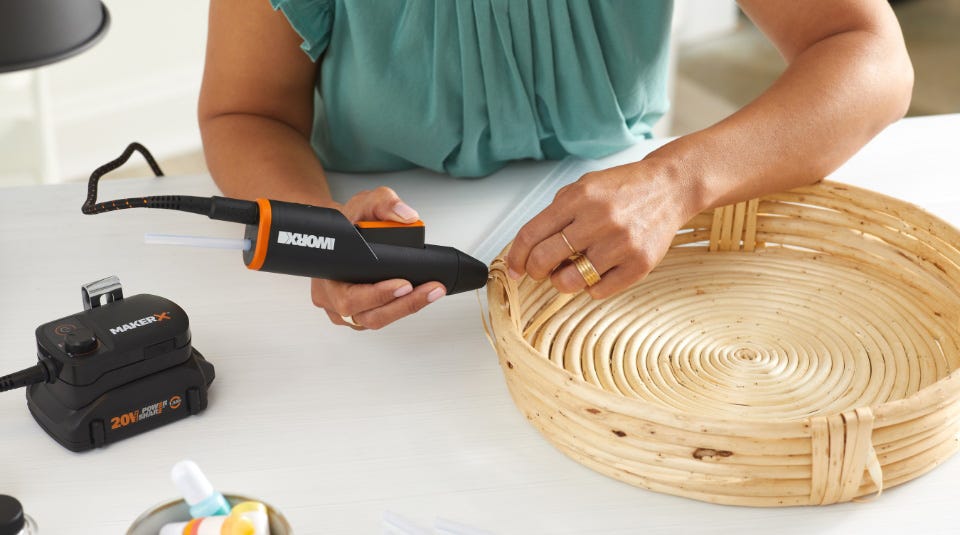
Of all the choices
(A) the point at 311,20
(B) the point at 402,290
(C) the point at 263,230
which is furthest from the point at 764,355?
(A) the point at 311,20

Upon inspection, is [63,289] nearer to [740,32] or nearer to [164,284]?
[164,284]

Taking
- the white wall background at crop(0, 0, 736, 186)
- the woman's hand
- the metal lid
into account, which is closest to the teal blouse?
the woman's hand

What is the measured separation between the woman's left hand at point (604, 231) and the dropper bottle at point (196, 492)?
0.28 metres

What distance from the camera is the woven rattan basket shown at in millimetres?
573

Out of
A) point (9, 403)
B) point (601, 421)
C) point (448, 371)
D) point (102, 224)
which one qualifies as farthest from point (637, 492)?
point (102, 224)

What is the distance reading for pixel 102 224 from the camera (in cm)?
92

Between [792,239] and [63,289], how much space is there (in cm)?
58

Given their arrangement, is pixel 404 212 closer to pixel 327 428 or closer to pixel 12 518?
pixel 327 428

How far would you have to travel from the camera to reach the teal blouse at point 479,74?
912 millimetres

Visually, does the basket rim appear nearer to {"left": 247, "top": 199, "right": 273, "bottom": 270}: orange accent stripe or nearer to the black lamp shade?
{"left": 247, "top": 199, "right": 273, "bottom": 270}: orange accent stripe

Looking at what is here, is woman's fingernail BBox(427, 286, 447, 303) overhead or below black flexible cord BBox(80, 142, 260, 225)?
below

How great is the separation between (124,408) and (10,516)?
109 mm

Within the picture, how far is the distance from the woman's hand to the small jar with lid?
0.77 ft

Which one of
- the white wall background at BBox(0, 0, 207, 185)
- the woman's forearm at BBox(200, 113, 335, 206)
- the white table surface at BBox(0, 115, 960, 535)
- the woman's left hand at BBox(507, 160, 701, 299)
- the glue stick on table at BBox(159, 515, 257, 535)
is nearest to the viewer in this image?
the glue stick on table at BBox(159, 515, 257, 535)
